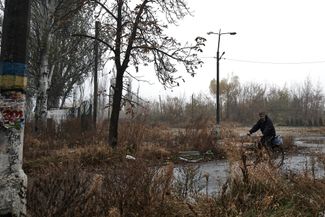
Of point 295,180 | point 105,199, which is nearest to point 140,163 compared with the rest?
point 105,199

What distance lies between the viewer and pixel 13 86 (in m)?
5.05

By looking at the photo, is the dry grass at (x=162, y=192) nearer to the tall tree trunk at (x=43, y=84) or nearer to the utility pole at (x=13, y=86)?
the utility pole at (x=13, y=86)

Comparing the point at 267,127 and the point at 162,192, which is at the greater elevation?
the point at 267,127

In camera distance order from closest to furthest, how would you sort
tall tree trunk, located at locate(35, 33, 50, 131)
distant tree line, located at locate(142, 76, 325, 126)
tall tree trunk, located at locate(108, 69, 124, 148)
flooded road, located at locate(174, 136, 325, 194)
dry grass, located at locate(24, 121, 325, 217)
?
dry grass, located at locate(24, 121, 325, 217)
flooded road, located at locate(174, 136, 325, 194)
tall tree trunk, located at locate(108, 69, 124, 148)
tall tree trunk, located at locate(35, 33, 50, 131)
distant tree line, located at locate(142, 76, 325, 126)

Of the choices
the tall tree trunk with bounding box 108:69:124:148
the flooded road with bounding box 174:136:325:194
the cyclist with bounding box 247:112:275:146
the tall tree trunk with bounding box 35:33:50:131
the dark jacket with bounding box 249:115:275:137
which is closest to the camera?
the flooded road with bounding box 174:136:325:194

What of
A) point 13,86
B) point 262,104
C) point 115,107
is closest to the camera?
point 13,86

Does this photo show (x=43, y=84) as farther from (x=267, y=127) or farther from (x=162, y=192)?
(x=162, y=192)

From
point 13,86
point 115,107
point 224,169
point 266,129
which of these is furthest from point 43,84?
point 13,86

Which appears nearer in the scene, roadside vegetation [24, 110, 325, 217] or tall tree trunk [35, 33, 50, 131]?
roadside vegetation [24, 110, 325, 217]

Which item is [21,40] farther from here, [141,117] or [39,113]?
[39,113]

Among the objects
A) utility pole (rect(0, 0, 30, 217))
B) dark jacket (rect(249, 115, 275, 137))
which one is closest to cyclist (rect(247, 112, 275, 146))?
dark jacket (rect(249, 115, 275, 137))

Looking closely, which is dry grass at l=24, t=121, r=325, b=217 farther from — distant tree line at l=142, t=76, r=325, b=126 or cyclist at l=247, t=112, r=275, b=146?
distant tree line at l=142, t=76, r=325, b=126

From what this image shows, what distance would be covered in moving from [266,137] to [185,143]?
6339 millimetres

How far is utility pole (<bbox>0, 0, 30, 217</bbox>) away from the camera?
495 cm
